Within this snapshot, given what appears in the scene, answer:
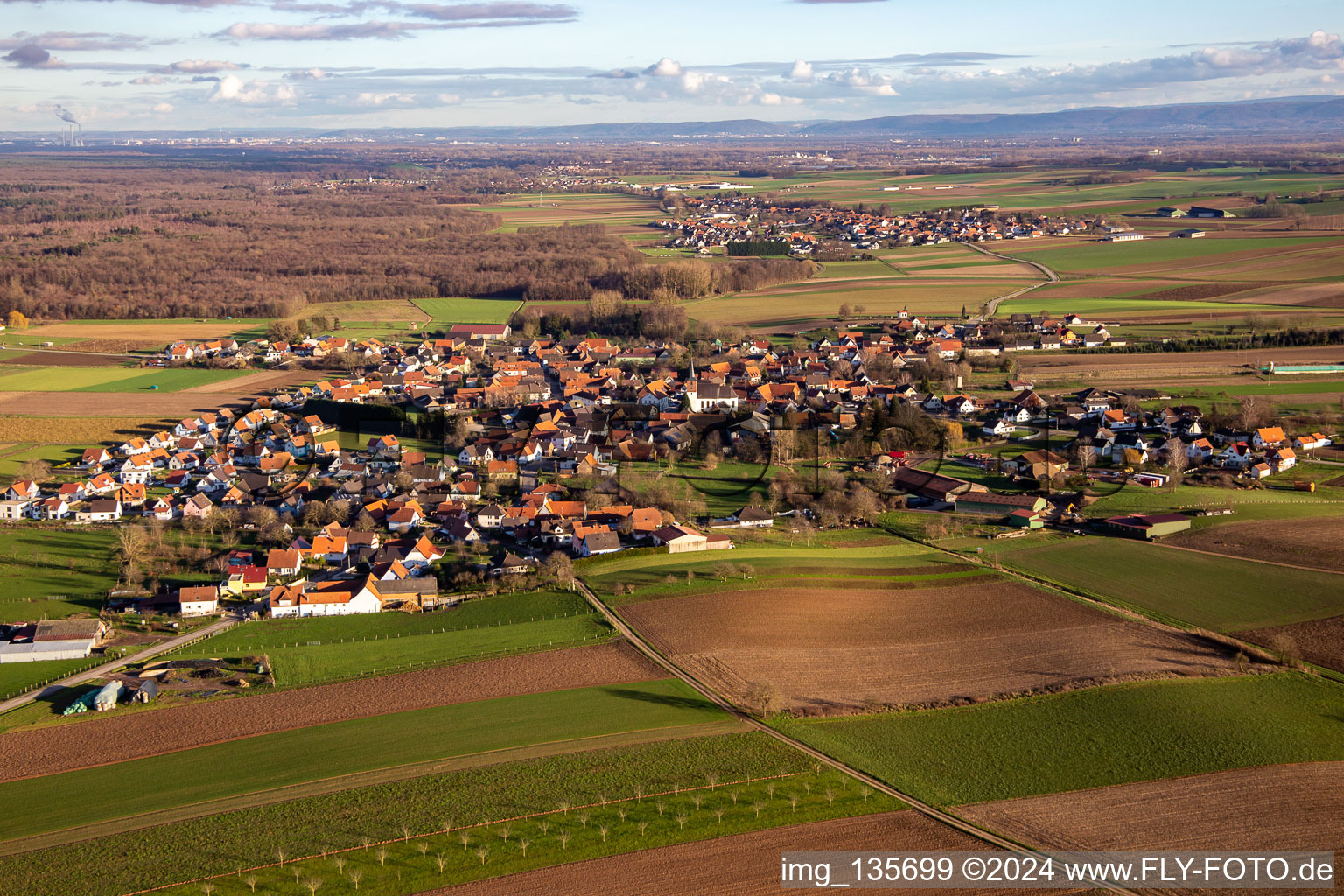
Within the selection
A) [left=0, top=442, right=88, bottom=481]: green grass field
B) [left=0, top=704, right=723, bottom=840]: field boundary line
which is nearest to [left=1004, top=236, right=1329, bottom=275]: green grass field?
[left=0, top=442, right=88, bottom=481]: green grass field

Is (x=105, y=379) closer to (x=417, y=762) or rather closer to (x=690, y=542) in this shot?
(x=690, y=542)

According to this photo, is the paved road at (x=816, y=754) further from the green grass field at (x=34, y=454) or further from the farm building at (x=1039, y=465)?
the green grass field at (x=34, y=454)

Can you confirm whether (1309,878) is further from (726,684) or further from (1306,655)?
(726,684)

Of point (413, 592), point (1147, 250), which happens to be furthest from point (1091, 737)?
point (1147, 250)

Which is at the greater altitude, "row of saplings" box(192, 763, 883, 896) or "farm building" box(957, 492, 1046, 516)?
"farm building" box(957, 492, 1046, 516)

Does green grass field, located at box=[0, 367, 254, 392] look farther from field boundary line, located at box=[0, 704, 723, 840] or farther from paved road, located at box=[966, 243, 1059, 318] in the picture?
paved road, located at box=[966, 243, 1059, 318]

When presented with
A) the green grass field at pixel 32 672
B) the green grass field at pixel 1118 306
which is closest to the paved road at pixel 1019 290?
the green grass field at pixel 1118 306

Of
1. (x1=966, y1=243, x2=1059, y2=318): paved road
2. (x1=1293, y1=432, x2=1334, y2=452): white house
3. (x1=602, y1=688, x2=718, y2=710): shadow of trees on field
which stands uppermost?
(x1=966, y1=243, x2=1059, y2=318): paved road
